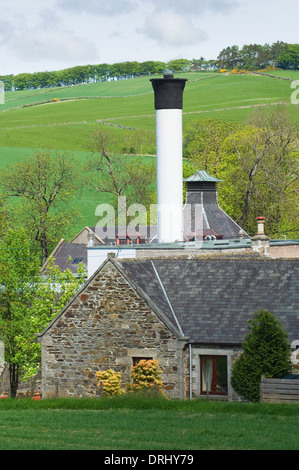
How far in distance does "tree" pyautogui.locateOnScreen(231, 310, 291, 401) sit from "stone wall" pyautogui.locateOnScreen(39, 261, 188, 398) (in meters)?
2.54

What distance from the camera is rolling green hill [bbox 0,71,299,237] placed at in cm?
14062

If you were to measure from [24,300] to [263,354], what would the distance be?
74.7ft

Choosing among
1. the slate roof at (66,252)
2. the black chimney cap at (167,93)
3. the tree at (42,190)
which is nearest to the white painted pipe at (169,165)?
the black chimney cap at (167,93)

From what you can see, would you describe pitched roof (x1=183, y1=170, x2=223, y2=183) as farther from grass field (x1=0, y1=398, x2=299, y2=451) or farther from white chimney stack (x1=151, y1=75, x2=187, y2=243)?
grass field (x1=0, y1=398, x2=299, y2=451)

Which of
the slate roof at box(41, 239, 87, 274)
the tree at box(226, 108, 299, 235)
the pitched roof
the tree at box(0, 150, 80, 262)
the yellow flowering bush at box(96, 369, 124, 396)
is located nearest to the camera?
the yellow flowering bush at box(96, 369, 124, 396)

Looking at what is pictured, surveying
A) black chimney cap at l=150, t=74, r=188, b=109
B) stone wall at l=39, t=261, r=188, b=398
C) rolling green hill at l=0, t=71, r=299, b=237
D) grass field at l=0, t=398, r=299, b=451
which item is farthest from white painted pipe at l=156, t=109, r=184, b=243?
rolling green hill at l=0, t=71, r=299, b=237

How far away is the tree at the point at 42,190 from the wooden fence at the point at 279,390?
58670mm

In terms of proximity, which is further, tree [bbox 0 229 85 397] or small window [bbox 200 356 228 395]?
tree [bbox 0 229 85 397]

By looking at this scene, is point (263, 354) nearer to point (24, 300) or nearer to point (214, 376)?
point (214, 376)

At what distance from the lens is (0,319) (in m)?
46.8

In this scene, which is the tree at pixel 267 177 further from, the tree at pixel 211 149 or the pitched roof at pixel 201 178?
the pitched roof at pixel 201 178

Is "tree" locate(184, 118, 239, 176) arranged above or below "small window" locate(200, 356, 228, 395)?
above

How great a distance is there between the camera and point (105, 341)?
30.4m

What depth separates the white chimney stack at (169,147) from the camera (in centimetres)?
5262
